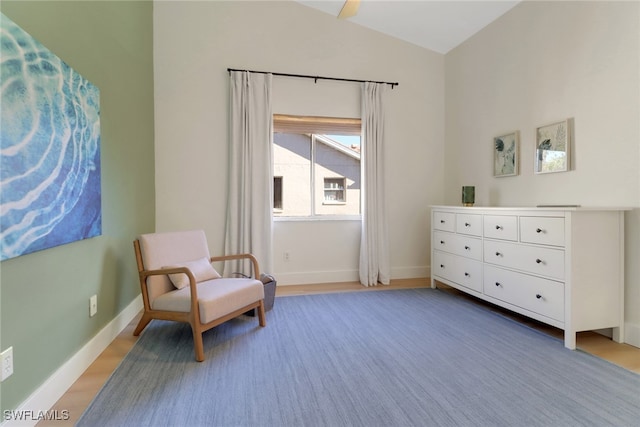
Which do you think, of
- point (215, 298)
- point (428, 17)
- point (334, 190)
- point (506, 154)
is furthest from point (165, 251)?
point (428, 17)

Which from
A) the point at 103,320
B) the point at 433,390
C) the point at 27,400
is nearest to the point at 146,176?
the point at 103,320

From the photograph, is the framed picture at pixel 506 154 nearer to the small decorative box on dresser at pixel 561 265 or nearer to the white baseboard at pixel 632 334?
the small decorative box on dresser at pixel 561 265

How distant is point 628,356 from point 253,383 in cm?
251

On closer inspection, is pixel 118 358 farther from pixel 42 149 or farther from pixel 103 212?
pixel 42 149

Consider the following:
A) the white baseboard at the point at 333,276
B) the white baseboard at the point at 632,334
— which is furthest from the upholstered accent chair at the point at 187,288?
the white baseboard at the point at 632,334

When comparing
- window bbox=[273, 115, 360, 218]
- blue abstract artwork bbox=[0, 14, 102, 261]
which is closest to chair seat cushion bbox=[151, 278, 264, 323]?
blue abstract artwork bbox=[0, 14, 102, 261]

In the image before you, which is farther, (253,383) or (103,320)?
(103,320)

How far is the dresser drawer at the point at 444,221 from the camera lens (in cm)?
352

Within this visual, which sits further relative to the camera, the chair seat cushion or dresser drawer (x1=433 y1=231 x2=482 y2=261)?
dresser drawer (x1=433 y1=231 x2=482 y2=261)

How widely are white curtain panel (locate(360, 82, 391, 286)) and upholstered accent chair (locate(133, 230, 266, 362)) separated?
168cm

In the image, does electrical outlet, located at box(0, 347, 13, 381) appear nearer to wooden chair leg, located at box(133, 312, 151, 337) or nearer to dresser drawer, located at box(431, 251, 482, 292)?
wooden chair leg, located at box(133, 312, 151, 337)

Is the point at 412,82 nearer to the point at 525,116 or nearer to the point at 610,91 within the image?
the point at 525,116

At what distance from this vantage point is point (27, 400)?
1473 mm

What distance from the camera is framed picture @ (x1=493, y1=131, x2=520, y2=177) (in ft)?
10.9
